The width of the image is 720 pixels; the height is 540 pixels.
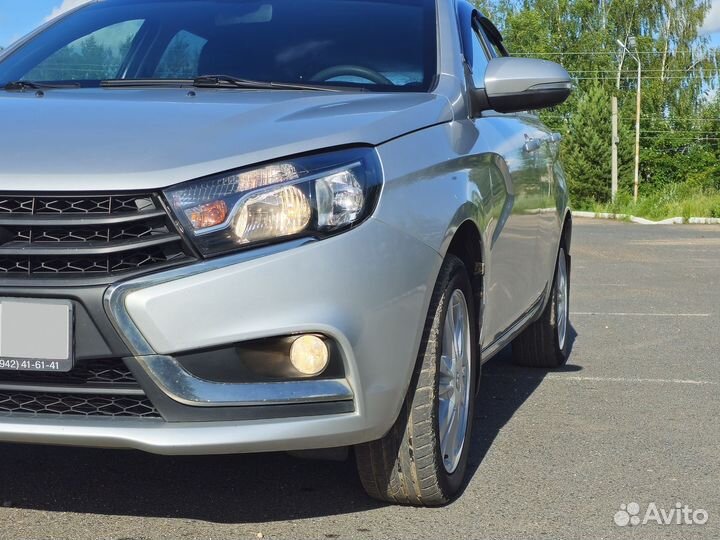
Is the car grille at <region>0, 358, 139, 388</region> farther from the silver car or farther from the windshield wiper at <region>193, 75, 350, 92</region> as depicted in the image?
the windshield wiper at <region>193, 75, 350, 92</region>

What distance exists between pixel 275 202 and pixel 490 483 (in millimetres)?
1392

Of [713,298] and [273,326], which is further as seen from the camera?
[713,298]

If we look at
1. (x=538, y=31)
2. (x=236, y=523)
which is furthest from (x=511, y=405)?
(x=538, y=31)

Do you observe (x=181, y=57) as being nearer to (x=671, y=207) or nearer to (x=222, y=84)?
(x=222, y=84)

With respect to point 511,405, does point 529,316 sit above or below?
above

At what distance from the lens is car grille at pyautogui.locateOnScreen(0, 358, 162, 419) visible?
2.83m

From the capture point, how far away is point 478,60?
483 cm

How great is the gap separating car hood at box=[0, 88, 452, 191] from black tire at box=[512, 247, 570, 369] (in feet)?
8.14

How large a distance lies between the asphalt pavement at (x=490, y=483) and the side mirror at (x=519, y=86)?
4.02 ft

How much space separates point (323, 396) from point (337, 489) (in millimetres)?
833

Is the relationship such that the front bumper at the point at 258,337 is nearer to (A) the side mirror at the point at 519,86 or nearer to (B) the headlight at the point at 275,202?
(B) the headlight at the point at 275,202

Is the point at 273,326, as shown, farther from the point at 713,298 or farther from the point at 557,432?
the point at 713,298

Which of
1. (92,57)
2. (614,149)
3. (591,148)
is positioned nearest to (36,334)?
(92,57)

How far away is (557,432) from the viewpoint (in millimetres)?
4559
